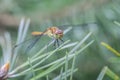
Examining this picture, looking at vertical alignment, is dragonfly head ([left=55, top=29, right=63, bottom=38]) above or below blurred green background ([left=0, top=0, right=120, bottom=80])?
above

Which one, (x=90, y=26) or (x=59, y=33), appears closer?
(x=59, y=33)

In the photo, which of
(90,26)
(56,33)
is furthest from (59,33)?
(90,26)

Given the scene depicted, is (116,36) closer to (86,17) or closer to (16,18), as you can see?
(86,17)

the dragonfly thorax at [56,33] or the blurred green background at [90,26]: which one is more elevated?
the dragonfly thorax at [56,33]

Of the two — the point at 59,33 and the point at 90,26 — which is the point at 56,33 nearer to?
the point at 59,33

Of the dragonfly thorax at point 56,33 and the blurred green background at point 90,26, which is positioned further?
the blurred green background at point 90,26

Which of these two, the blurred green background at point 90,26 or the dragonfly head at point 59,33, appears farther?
the blurred green background at point 90,26

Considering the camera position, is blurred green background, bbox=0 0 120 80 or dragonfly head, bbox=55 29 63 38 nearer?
dragonfly head, bbox=55 29 63 38

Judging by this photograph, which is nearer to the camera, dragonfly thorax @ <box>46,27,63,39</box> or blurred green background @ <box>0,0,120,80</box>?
dragonfly thorax @ <box>46,27,63,39</box>

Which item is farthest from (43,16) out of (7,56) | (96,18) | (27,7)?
(7,56)

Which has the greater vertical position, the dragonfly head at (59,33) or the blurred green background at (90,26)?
the dragonfly head at (59,33)

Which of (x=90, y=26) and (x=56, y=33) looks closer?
(x=56, y=33)

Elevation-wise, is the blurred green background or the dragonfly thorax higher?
the dragonfly thorax
